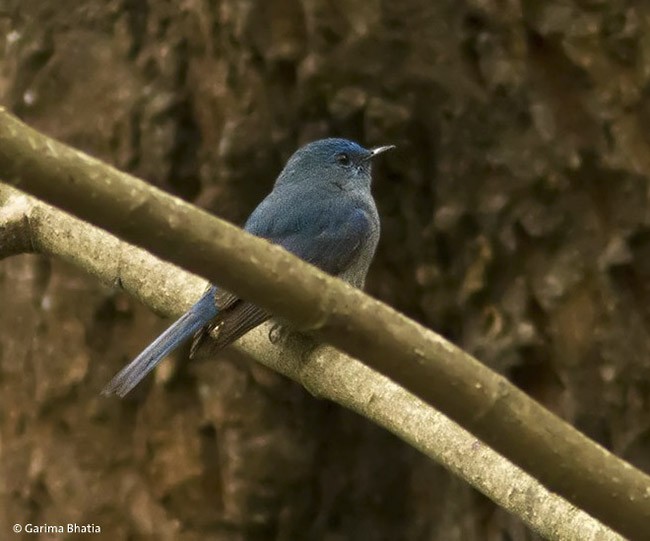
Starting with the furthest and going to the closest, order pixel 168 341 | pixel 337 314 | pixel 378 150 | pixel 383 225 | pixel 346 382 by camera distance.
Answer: pixel 383 225, pixel 378 150, pixel 168 341, pixel 346 382, pixel 337 314

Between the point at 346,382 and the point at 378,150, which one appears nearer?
the point at 346,382

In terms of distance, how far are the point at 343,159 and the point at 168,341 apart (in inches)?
47.2

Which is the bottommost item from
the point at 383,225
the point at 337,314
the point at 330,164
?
the point at 383,225

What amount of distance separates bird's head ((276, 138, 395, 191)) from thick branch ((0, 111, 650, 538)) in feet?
7.98

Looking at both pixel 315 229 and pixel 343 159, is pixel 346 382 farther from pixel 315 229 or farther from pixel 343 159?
pixel 343 159

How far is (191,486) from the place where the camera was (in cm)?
466

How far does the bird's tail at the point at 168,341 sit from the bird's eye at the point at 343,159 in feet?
3.57

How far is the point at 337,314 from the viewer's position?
6.33 ft

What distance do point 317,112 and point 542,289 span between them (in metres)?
1.08

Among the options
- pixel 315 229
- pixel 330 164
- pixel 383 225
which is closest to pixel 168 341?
pixel 315 229

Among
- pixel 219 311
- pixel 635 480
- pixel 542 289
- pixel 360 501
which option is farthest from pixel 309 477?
pixel 635 480

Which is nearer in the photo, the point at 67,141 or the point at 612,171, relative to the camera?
the point at 612,171

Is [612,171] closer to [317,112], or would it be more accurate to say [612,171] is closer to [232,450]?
[317,112]

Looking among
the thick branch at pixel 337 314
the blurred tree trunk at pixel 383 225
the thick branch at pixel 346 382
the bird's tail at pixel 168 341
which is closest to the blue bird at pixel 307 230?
the bird's tail at pixel 168 341
